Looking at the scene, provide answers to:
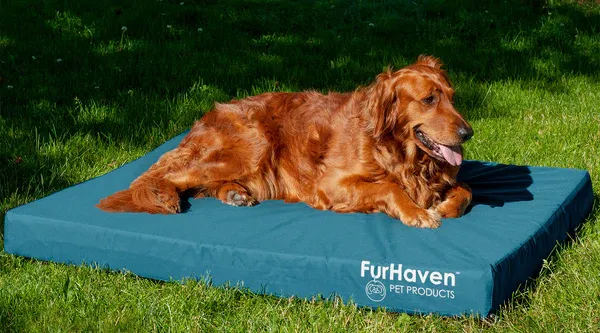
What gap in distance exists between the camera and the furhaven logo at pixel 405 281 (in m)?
3.74

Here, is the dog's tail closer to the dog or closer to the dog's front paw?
the dog

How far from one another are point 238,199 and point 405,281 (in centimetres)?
142

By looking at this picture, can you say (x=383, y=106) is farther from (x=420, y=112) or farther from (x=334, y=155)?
(x=334, y=155)

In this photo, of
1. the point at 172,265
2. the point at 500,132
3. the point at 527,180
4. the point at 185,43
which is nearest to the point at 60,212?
the point at 172,265

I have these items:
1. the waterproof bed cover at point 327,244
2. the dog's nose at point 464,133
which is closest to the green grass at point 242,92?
the waterproof bed cover at point 327,244

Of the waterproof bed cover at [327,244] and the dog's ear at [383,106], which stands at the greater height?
the dog's ear at [383,106]

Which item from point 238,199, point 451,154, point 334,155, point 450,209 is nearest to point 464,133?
point 451,154

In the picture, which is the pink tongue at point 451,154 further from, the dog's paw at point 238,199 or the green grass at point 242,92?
the dog's paw at point 238,199

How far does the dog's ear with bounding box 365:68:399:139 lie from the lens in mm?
4574

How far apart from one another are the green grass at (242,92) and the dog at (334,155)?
68 cm

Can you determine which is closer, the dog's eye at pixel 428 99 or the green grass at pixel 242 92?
the green grass at pixel 242 92

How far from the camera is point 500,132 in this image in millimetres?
6914

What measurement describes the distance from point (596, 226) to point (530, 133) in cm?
199

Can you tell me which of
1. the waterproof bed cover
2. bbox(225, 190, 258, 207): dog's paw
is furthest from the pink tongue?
bbox(225, 190, 258, 207): dog's paw
